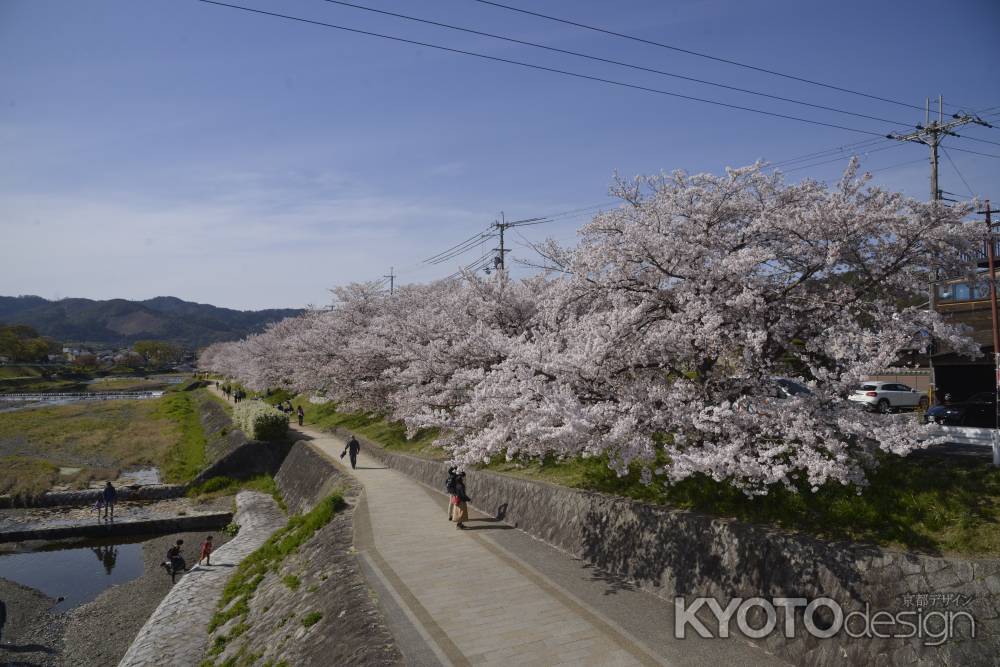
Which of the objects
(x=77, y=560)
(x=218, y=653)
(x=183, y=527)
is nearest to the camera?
(x=218, y=653)

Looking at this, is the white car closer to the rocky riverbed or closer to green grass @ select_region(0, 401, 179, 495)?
the rocky riverbed

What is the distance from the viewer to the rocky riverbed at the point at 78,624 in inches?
625

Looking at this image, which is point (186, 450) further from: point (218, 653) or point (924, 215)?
point (924, 215)

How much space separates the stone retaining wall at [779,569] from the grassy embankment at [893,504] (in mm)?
519

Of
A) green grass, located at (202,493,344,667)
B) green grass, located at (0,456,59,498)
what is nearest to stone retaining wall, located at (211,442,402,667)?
green grass, located at (202,493,344,667)

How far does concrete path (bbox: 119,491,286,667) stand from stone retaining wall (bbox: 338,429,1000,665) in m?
9.49

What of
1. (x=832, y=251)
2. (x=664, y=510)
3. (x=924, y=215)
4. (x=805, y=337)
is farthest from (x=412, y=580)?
(x=924, y=215)

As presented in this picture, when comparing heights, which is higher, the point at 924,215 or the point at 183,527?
the point at 924,215

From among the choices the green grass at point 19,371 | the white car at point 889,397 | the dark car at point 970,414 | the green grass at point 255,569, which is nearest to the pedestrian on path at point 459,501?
the green grass at point 255,569

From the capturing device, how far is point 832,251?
10.4 meters

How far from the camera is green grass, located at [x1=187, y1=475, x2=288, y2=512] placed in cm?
3095

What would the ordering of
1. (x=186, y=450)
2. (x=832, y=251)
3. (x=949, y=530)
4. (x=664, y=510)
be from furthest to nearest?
1. (x=186, y=450)
2. (x=664, y=510)
3. (x=832, y=251)
4. (x=949, y=530)

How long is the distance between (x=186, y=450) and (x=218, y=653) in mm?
33221

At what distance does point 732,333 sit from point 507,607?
20.5 ft
